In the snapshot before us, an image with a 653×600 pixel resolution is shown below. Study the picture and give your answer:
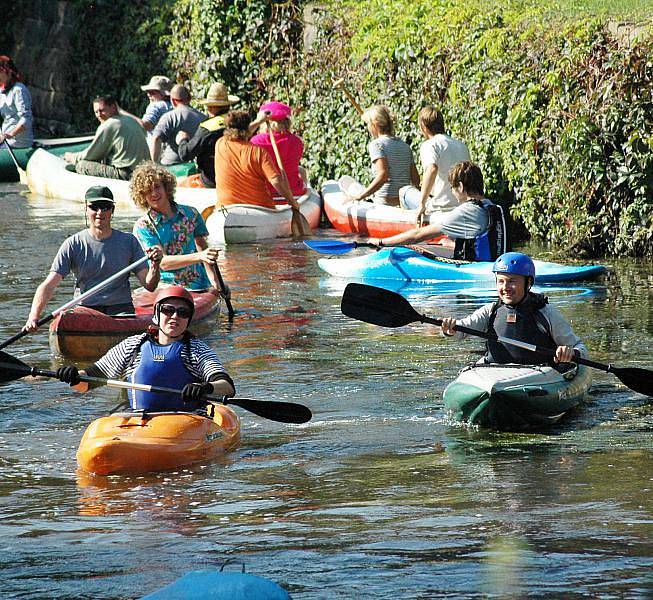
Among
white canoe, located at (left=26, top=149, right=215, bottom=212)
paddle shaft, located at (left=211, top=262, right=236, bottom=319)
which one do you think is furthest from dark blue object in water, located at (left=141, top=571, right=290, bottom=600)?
white canoe, located at (left=26, top=149, right=215, bottom=212)

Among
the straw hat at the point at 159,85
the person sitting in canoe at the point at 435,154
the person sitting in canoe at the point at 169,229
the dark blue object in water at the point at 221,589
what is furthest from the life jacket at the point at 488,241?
the straw hat at the point at 159,85

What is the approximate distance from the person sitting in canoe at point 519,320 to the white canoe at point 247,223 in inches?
319

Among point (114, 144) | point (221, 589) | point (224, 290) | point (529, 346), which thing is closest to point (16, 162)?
point (114, 144)

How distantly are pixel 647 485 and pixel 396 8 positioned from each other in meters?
11.8

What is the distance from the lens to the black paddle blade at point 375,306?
8953mm

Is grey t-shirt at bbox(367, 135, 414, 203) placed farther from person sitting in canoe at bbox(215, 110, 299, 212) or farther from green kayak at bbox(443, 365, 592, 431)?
green kayak at bbox(443, 365, 592, 431)

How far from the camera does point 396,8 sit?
1755 centimetres

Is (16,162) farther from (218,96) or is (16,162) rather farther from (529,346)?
(529,346)

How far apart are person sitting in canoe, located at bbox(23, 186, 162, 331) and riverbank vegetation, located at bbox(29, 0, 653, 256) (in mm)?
5530

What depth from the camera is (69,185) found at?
20172 mm

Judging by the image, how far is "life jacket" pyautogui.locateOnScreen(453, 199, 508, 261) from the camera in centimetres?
1212

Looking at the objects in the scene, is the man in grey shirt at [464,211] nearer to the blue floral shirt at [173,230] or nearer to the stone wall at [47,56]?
the blue floral shirt at [173,230]

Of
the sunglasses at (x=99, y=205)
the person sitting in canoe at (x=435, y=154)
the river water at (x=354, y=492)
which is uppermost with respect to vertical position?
the person sitting in canoe at (x=435, y=154)

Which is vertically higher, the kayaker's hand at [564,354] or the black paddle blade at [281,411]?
the kayaker's hand at [564,354]
